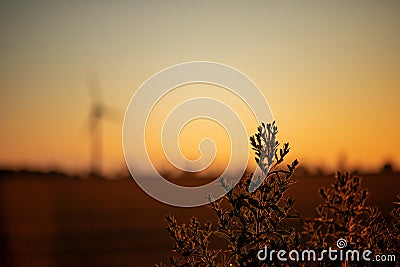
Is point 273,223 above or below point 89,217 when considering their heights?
below

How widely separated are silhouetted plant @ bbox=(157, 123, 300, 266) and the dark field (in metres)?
4.49

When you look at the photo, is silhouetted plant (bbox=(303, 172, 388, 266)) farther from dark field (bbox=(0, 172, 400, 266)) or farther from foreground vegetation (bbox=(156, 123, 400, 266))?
dark field (bbox=(0, 172, 400, 266))

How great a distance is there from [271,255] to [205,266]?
0.56 meters

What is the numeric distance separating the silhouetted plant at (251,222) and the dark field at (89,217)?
4494mm

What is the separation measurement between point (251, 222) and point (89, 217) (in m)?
45.8

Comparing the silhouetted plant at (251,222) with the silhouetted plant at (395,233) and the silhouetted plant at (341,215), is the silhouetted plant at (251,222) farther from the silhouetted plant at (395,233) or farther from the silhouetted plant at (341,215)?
the silhouetted plant at (395,233)

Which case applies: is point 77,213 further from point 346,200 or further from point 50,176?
point 346,200

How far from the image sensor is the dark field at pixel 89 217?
28.4 m

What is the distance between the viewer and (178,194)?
185ft

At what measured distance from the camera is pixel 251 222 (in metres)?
5.45

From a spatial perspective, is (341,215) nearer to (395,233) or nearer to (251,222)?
(251,222)

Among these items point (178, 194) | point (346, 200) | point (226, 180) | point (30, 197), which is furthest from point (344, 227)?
point (30, 197)

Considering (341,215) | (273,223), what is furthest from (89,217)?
(341,215)

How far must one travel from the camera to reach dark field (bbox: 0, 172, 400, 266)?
93.1 ft
